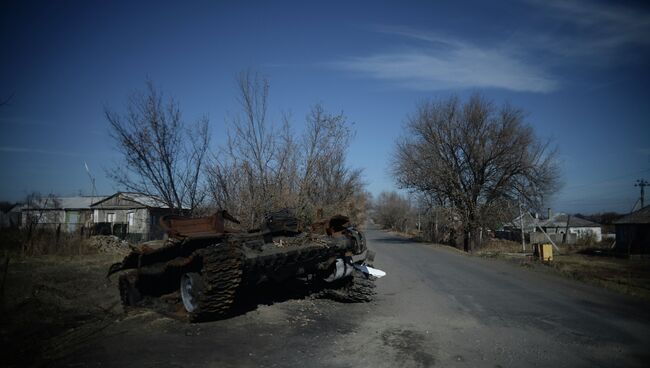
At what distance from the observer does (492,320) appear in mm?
8531

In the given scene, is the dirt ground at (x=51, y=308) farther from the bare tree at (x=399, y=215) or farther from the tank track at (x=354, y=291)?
the bare tree at (x=399, y=215)

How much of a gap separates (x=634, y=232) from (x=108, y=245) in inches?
1631

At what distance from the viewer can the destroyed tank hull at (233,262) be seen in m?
7.50

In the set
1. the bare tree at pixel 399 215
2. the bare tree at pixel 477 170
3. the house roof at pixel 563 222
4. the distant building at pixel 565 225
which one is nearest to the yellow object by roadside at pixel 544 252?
the bare tree at pixel 477 170

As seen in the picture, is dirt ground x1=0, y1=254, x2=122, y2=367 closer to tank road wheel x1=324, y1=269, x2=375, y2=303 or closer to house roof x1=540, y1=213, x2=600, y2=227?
tank road wheel x1=324, y1=269, x2=375, y2=303

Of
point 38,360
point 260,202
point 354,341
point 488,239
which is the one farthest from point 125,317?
point 488,239

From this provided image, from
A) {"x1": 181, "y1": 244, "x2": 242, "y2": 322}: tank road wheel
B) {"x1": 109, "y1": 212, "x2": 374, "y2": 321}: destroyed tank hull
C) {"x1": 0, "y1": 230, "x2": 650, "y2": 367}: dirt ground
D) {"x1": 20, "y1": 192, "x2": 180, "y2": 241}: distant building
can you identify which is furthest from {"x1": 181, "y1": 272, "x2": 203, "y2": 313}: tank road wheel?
{"x1": 20, "y1": 192, "x2": 180, "y2": 241}: distant building

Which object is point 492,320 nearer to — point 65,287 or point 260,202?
point 260,202

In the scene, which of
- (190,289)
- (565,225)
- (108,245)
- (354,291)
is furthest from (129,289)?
(565,225)

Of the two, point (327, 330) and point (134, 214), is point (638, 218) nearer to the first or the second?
point (327, 330)

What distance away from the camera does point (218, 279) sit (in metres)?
7.35

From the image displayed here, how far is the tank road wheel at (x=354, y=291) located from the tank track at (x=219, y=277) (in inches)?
127

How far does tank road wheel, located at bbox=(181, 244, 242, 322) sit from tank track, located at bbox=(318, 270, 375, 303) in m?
3.14

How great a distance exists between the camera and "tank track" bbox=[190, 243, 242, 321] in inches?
290
